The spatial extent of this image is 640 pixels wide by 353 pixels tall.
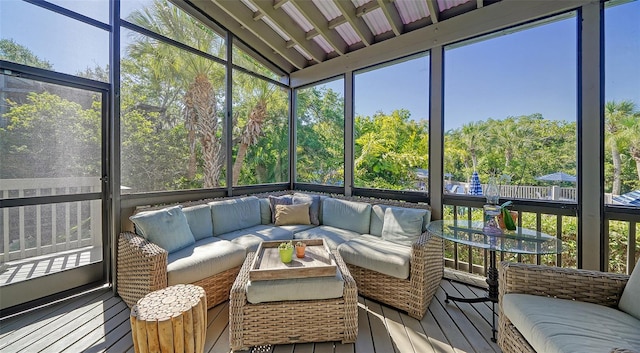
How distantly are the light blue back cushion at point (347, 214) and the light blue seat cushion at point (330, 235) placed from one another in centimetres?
9

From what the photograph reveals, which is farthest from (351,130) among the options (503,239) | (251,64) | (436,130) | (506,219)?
(503,239)

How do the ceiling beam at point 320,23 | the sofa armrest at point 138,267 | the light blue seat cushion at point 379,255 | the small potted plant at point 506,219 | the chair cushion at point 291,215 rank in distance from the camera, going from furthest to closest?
the chair cushion at point 291,215
the ceiling beam at point 320,23
the light blue seat cushion at point 379,255
the small potted plant at point 506,219
the sofa armrest at point 138,267

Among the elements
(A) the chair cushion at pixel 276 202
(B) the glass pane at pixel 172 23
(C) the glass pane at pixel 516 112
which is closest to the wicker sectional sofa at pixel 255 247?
(A) the chair cushion at pixel 276 202

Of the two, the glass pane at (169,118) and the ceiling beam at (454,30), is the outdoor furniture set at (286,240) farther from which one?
the ceiling beam at (454,30)

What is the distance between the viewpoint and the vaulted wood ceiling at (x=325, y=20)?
3.11 metres

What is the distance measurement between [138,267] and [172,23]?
9.88 feet

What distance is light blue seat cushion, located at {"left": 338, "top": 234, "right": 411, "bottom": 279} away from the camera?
7.98 feet

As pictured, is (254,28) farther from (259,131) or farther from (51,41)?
(51,41)

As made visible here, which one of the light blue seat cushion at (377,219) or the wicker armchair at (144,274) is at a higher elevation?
the light blue seat cushion at (377,219)

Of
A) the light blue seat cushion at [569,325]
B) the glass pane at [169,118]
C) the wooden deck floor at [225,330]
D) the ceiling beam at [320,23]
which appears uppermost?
the ceiling beam at [320,23]

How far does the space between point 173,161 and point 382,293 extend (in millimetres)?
2993

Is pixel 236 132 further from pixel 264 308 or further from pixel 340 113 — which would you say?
pixel 264 308

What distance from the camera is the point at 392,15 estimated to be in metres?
3.21

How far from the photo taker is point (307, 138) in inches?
188
